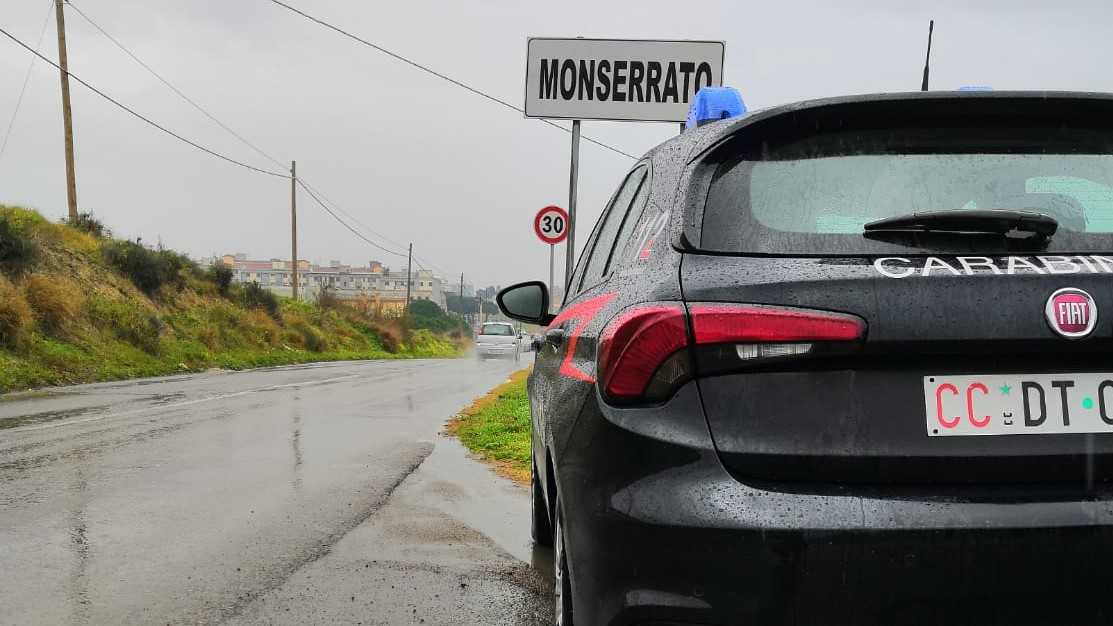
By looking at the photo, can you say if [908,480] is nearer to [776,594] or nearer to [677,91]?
[776,594]

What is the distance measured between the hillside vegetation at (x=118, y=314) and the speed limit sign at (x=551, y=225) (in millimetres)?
8842

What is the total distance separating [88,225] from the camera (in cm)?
3097

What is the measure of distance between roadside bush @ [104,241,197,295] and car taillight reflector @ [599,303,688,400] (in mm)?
29542

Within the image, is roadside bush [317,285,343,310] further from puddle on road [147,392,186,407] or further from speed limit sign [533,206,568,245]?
puddle on road [147,392,186,407]

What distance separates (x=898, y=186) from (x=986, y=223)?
8.4 inches

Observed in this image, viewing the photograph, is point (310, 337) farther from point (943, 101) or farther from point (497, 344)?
point (943, 101)

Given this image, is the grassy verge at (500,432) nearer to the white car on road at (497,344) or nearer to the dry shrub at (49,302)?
the dry shrub at (49,302)

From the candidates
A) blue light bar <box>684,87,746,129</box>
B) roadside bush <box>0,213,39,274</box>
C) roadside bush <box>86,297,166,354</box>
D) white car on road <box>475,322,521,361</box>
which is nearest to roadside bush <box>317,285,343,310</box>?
white car on road <box>475,322,521,361</box>

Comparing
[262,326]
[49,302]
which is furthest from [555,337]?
[262,326]

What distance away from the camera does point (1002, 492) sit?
1846mm

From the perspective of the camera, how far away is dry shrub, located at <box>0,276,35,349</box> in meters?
17.5

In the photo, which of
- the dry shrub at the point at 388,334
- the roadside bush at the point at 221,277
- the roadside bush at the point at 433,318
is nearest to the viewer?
the roadside bush at the point at 221,277

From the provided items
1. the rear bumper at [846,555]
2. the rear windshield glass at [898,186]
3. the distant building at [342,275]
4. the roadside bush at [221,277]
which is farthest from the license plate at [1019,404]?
the distant building at [342,275]

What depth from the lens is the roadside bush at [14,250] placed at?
2078 cm
